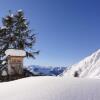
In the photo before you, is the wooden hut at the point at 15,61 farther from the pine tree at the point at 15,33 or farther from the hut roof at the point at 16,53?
the pine tree at the point at 15,33

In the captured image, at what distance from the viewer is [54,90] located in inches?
182

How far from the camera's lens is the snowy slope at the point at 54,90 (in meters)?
4.32

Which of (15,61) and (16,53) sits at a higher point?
(16,53)

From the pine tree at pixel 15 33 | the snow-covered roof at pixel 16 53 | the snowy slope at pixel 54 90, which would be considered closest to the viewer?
the snowy slope at pixel 54 90

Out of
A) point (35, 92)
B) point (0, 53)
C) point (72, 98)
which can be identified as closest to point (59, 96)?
point (72, 98)

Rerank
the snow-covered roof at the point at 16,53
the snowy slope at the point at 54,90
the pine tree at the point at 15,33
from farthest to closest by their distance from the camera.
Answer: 1. the pine tree at the point at 15,33
2. the snow-covered roof at the point at 16,53
3. the snowy slope at the point at 54,90

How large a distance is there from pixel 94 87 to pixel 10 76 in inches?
174

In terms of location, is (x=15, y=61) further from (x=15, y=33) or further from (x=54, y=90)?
(x=15, y=33)

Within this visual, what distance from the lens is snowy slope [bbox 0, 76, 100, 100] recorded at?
4.32 metres

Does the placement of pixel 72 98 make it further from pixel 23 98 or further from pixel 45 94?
pixel 23 98

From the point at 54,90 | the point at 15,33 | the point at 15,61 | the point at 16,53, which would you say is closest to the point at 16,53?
the point at 16,53

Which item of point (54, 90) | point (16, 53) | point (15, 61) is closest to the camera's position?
point (54, 90)

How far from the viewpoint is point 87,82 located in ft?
16.1

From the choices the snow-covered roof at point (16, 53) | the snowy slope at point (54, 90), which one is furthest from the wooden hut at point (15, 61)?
the snowy slope at point (54, 90)
